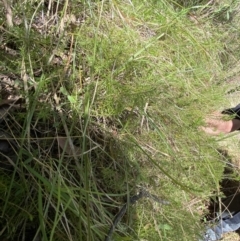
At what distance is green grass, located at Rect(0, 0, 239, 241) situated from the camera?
0.65 metres

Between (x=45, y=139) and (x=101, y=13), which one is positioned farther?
(x=101, y=13)

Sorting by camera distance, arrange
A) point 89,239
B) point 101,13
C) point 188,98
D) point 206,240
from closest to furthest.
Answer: point 89,239 → point 101,13 → point 188,98 → point 206,240

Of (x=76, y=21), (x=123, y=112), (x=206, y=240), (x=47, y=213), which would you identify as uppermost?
(x=76, y=21)

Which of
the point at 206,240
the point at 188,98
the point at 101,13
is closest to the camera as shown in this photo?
the point at 101,13

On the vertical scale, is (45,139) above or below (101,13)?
below

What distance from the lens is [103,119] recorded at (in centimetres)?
78

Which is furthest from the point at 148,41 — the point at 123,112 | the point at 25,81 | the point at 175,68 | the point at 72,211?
the point at 72,211

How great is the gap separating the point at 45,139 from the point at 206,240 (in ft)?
2.11

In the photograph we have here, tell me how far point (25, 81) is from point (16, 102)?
50mm

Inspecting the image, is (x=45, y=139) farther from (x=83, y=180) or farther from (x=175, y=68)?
(x=175, y=68)

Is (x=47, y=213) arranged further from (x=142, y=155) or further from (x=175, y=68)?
(x=175, y=68)

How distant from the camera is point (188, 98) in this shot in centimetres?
93

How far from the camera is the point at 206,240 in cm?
105

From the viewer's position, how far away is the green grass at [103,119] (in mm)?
645
